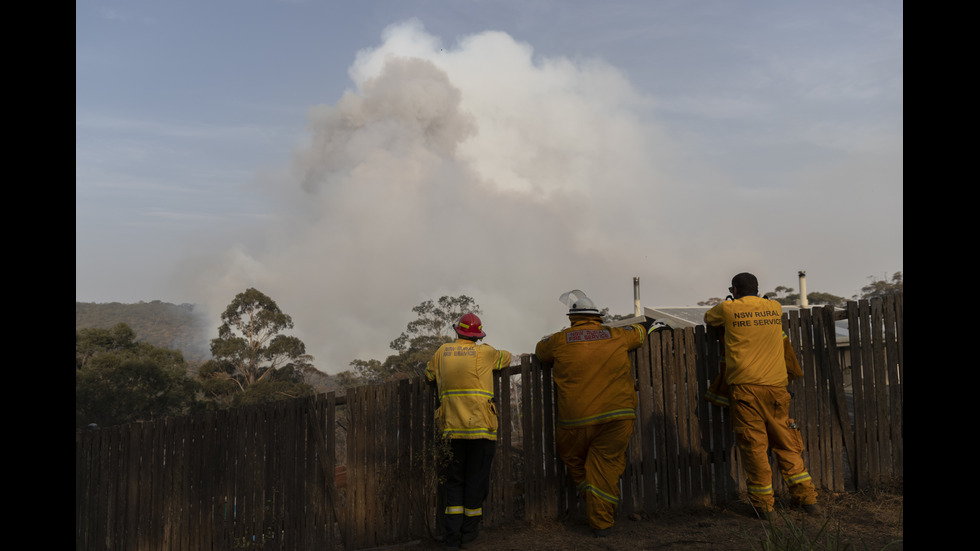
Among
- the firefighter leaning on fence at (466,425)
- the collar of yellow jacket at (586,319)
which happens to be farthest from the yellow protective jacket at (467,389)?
the collar of yellow jacket at (586,319)

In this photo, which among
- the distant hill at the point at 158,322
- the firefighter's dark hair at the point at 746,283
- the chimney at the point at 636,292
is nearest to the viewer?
the firefighter's dark hair at the point at 746,283

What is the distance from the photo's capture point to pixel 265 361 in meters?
Answer: 33.5

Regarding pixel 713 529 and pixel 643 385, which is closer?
pixel 713 529

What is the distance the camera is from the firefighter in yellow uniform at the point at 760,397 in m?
5.74

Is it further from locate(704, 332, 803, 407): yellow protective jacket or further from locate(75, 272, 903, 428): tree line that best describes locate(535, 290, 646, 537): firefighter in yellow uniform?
locate(75, 272, 903, 428): tree line

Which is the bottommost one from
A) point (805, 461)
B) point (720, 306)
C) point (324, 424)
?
point (805, 461)

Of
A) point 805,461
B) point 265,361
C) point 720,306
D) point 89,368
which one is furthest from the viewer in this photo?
point 265,361

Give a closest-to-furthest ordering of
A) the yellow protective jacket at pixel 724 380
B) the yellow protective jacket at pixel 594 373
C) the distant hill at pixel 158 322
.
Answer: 1. the yellow protective jacket at pixel 594 373
2. the yellow protective jacket at pixel 724 380
3. the distant hill at pixel 158 322

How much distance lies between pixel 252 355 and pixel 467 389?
99.8 feet

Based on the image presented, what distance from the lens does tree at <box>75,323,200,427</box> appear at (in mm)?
27047

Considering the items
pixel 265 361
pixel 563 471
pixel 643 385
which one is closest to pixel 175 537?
pixel 563 471

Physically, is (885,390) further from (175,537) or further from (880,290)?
(880,290)

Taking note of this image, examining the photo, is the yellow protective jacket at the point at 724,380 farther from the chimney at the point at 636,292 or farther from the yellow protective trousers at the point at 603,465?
the chimney at the point at 636,292
